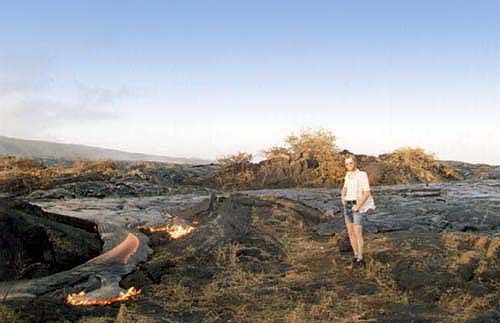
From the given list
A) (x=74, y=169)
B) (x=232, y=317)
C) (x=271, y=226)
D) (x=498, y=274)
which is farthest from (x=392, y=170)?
(x=232, y=317)

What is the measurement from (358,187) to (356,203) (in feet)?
0.95

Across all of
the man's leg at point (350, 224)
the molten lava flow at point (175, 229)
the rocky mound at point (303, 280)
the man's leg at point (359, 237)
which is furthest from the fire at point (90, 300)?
the molten lava flow at point (175, 229)

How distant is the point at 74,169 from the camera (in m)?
31.1

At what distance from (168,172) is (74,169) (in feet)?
19.2

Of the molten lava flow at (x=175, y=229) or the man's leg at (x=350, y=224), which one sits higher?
the man's leg at (x=350, y=224)

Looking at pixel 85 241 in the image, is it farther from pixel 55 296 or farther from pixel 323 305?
pixel 323 305

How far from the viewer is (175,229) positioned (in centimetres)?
1264

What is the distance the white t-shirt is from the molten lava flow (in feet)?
14.7

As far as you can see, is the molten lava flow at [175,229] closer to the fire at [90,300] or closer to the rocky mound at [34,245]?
the rocky mound at [34,245]

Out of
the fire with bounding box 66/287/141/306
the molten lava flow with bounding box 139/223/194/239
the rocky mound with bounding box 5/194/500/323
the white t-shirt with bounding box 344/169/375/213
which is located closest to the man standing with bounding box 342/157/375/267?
the white t-shirt with bounding box 344/169/375/213

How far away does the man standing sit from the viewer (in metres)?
9.09

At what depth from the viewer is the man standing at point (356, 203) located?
29.8 ft

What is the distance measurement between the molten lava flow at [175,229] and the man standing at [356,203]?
4.37 metres

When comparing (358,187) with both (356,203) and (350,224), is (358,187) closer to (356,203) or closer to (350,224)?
(356,203)
